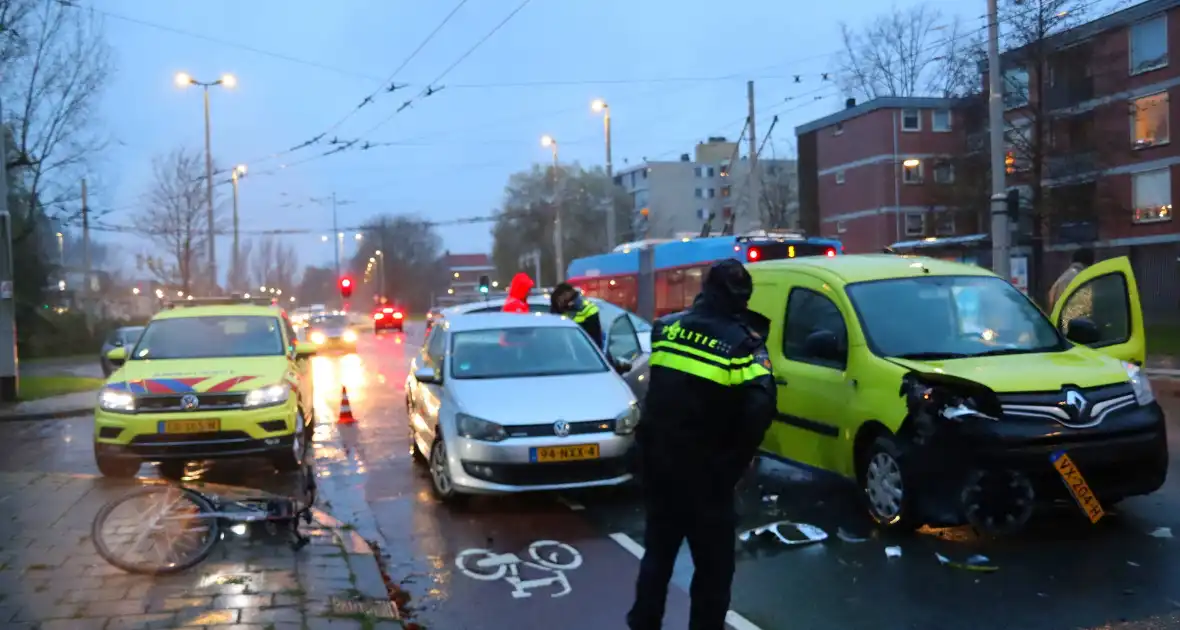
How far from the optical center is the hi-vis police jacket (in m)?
4.21

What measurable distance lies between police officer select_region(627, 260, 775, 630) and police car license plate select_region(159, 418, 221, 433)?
6104mm

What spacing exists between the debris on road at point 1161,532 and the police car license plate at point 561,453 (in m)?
3.86

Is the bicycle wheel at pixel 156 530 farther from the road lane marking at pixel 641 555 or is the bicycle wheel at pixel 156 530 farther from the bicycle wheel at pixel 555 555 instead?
the road lane marking at pixel 641 555

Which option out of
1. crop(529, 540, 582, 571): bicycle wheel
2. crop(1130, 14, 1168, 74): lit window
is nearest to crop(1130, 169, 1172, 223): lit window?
crop(1130, 14, 1168, 74): lit window

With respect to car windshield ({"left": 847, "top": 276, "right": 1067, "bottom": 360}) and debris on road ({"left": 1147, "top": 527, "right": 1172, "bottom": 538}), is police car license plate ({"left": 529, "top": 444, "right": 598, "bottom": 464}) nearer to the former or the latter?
car windshield ({"left": 847, "top": 276, "right": 1067, "bottom": 360})

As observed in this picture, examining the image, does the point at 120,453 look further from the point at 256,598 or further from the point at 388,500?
the point at 256,598

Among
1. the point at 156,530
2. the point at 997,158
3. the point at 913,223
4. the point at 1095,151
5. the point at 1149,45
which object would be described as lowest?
the point at 156,530

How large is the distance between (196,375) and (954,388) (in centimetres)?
679

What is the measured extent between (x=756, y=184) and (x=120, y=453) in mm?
22119

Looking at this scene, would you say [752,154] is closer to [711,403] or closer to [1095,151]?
[1095,151]

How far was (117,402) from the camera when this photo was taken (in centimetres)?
945

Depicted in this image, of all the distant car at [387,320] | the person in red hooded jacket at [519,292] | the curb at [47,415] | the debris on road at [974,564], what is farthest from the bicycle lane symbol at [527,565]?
the distant car at [387,320]

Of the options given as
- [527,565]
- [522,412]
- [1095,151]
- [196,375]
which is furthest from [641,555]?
[1095,151]

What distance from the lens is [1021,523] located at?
6.36 metres
